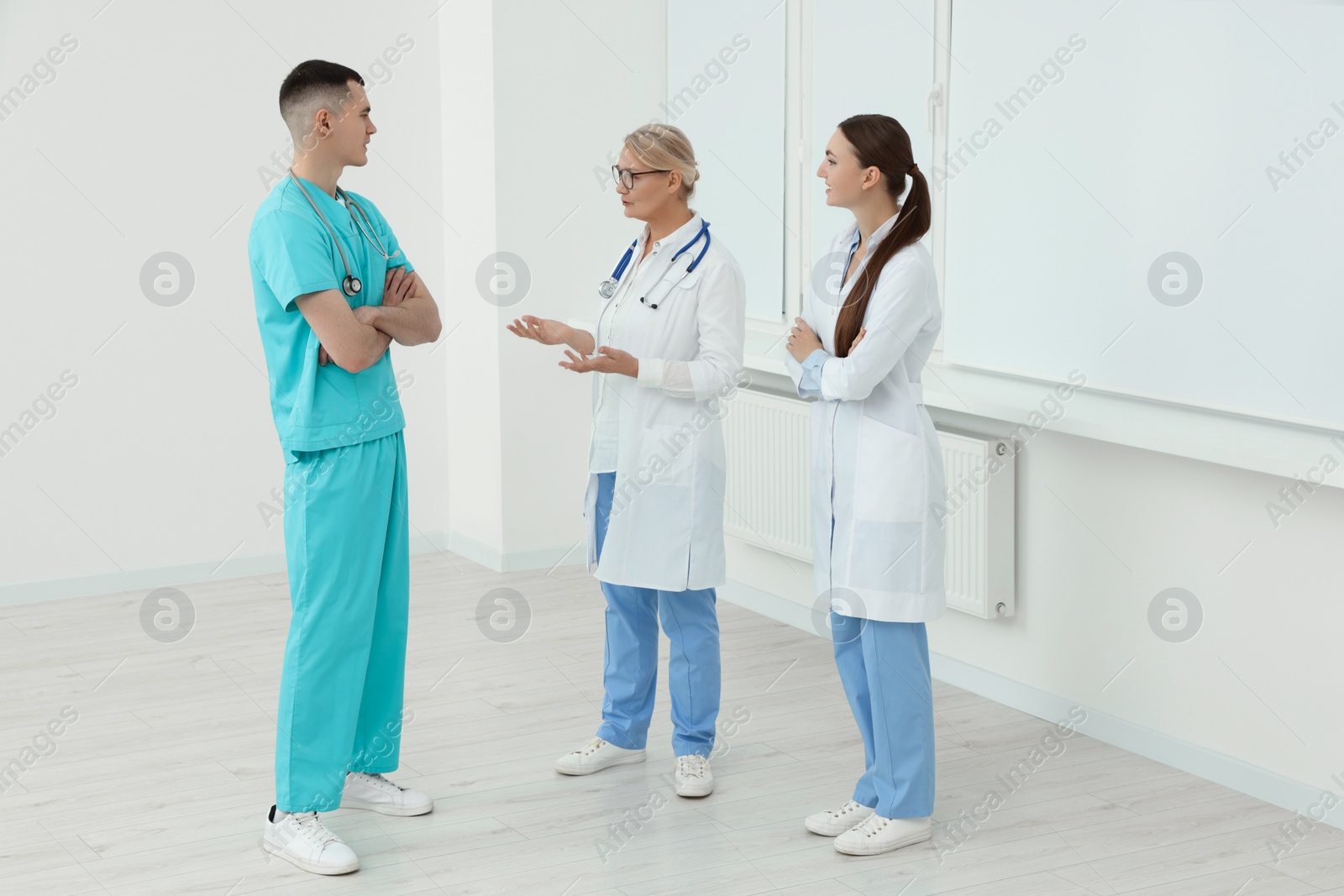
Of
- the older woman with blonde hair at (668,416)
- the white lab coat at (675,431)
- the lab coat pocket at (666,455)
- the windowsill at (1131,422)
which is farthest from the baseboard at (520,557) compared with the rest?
the lab coat pocket at (666,455)

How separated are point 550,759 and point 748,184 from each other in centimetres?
229

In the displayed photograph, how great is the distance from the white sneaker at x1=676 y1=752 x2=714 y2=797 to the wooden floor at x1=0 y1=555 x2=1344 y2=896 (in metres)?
0.04

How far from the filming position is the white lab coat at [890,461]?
2906mm

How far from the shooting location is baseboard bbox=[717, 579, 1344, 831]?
3.19 m

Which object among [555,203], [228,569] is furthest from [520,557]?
[555,203]

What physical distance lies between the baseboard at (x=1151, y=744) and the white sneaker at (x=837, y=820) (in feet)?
2.70

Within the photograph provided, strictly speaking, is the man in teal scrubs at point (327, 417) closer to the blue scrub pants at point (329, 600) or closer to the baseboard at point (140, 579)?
the blue scrub pants at point (329, 600)

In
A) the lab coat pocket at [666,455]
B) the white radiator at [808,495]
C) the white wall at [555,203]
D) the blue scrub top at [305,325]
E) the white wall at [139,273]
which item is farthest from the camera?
the white wall at [555,203]

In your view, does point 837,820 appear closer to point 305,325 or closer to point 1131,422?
point 1131,422

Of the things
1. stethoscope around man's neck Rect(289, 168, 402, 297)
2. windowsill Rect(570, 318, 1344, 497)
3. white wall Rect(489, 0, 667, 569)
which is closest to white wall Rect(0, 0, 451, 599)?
white wall Rect(489, 0, 667, 569)

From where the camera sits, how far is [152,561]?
17.3 ft

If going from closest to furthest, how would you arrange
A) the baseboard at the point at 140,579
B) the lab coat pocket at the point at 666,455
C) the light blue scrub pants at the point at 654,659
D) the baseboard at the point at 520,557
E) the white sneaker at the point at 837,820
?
the white sneaker at the point at 837,820 → the lab coat pocket at the point at 666,455 → the light blue scrub pants at the point at 654,659 → the baseboard at the point at 140,579 → the baseboard at the point at 520,557

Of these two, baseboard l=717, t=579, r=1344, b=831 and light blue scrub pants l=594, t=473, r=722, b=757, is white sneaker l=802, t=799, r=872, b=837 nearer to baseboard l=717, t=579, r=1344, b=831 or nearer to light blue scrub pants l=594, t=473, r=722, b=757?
light blue scrub pants l=594, t=473, r=722, b=757

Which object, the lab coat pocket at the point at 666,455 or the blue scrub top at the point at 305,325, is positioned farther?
the lab coat pocket at the point at 666,455
